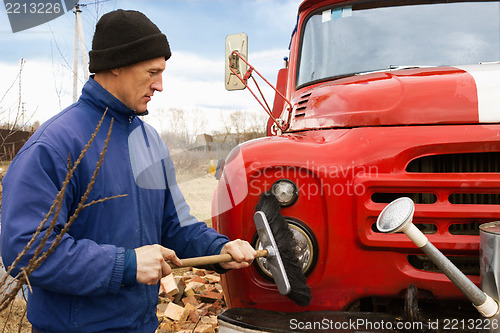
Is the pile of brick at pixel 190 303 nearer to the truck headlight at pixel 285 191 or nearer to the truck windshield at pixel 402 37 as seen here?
the truck headlight at pixel 285 191

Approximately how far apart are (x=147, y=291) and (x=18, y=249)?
55cm

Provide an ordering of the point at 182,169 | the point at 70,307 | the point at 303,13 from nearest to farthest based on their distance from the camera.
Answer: the point at 70,307 < the point at 303,13 < the point at 182,169

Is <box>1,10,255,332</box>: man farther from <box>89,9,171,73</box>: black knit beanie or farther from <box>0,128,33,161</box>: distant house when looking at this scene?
<box>0,128,33,161</box>: distant house

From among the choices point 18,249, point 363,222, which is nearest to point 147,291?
point 18,249

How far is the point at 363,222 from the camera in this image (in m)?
1.91

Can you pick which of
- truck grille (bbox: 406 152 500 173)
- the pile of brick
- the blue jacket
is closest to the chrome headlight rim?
the blue jacket

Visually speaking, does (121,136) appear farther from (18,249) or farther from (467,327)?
(467,327)

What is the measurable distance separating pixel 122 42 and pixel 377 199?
1.22m

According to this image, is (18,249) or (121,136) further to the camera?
(121,136)

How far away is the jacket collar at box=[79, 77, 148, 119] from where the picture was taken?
1.75 metres

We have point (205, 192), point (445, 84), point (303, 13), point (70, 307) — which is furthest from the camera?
point (205, 192)

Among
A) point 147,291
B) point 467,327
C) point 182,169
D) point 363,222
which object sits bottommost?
point 182,169

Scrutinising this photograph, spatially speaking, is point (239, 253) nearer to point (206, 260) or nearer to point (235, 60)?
point (206, 260)

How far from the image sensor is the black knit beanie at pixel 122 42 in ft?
5.63
